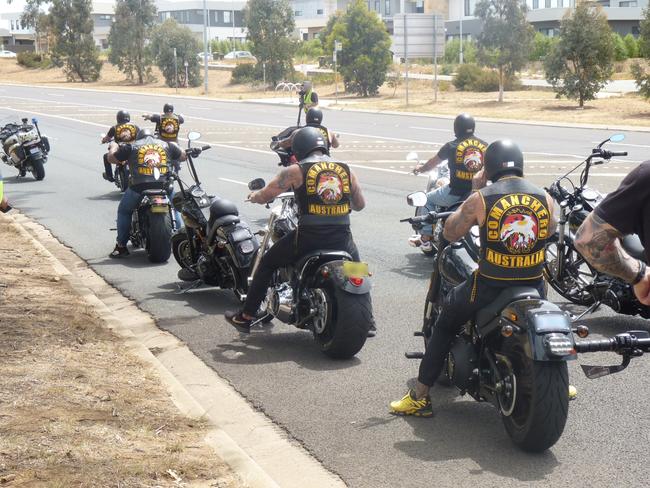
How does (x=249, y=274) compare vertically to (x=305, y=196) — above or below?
below

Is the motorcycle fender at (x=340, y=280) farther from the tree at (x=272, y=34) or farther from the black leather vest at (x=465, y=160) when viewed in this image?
the tree at (x=272, y=34)

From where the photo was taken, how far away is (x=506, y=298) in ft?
18.6

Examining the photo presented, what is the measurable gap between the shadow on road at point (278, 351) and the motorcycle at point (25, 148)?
13.1 metres

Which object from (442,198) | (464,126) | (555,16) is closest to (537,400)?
(464,126)

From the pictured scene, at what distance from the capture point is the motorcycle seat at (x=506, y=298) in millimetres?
5645

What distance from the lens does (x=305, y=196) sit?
7.51m

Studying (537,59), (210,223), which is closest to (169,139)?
(210,223)

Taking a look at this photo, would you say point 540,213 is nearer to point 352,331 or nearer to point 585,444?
point 585,444

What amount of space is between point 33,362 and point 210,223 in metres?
2.78

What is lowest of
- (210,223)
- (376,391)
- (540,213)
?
(376,391)

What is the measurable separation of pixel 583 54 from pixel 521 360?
116ft

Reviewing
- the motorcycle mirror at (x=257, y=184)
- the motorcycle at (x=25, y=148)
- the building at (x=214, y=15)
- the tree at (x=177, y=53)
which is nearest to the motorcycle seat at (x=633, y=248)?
the motorcycle mirror at (x=257, y=184)

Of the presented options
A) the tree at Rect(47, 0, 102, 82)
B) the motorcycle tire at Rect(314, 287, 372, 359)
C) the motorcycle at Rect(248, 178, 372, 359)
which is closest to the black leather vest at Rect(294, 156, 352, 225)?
the motorcycle at Rect(248, 178, 372, 359)

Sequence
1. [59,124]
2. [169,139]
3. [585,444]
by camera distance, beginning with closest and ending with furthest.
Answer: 1. [585,444]
2. [169,139]
3. [59,124]
